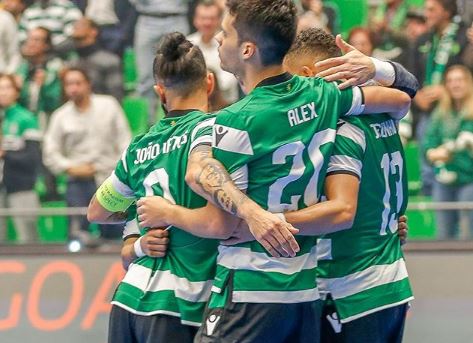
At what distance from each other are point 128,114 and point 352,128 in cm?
554

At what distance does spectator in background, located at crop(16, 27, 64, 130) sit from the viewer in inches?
389

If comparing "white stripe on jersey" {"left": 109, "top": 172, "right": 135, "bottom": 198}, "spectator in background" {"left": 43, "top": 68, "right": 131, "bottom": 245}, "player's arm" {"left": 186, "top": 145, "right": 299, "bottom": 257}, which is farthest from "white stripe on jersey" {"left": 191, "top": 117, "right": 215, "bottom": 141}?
"spectator in background" {"left": 43, "top": 68, "right": 131, "bottom": 245}

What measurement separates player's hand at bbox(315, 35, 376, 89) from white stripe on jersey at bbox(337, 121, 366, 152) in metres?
0.16

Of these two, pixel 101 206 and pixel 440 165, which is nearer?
pixel 101 206

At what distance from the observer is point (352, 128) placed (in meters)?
4.20

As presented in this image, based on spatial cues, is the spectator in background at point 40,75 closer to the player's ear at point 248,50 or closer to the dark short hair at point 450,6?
the dark short hair at point 450,6

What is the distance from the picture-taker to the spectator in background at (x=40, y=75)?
989 cm

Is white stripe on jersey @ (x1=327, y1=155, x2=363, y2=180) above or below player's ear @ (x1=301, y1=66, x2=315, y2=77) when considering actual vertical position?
below

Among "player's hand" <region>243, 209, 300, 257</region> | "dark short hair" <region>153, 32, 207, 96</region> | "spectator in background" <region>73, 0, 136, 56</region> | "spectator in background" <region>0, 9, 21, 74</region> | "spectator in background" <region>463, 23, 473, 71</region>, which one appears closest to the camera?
"player's hand" <region>243, 209, 300, 257</region>

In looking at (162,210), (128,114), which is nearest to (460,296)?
(128,114)

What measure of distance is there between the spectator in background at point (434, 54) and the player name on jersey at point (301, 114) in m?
5.32

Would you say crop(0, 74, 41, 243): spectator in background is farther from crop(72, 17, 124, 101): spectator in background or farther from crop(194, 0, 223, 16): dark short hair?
crop(194, 0, 223, 16): dark short hair

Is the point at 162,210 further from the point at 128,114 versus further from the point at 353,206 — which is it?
the point at 128,114

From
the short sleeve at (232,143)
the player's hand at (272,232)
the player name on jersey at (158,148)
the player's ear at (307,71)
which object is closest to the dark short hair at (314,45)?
the player's ear at (307,71)
